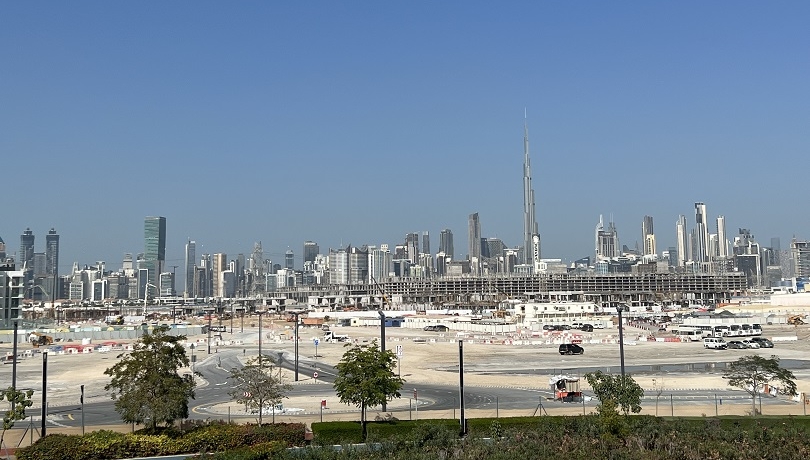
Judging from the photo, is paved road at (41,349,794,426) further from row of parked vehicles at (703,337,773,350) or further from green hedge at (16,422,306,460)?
row of parked vehicles at (703,337,773,350)

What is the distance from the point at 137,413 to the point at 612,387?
17.7 metres

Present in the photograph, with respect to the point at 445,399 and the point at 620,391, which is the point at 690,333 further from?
the point at 620,391

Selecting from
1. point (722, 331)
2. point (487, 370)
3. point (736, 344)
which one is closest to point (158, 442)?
point (487, 370)

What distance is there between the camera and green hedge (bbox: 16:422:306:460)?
2597 centimetres

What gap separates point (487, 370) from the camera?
6025 centimetres

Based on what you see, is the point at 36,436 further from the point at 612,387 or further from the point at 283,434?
the point at 612,387

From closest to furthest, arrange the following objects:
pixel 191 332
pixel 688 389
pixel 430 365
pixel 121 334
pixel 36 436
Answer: pixel 36 436 < pixel 688 389 < pixel 430 365 < pixel 121 334 < pixel 191 332

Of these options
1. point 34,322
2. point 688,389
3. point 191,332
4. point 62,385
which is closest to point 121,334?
point 191,332

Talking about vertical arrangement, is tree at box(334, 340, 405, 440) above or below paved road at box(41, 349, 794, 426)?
above

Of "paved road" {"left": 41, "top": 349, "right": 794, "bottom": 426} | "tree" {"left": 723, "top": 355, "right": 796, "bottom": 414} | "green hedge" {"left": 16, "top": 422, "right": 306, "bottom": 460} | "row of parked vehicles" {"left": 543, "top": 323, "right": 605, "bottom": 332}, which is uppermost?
"tree" {"left": 723, "top": 355, "right": 796, "bottom": 414}

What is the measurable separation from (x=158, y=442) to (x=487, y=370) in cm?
3689

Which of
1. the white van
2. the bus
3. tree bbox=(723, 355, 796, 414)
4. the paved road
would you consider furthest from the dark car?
tree bbox=(723, 355, 796, 414)

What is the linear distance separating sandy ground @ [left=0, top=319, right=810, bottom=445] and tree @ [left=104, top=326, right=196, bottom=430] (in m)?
5.88

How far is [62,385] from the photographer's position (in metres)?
53.7
